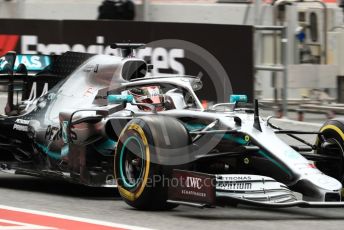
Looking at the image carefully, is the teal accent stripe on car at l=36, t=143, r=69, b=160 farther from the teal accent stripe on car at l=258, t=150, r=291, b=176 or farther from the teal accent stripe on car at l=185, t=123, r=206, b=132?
the teal accent stripe on car at l=258, t=150, r=291, b=176

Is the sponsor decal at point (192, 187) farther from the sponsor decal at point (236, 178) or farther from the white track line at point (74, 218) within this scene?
the white track line at point (74, 218)

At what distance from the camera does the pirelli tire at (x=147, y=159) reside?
7.68 meters

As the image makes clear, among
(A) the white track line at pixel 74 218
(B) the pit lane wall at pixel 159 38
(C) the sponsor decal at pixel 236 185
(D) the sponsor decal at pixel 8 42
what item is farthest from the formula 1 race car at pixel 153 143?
(D) the sponsor decal at pixel 8 42

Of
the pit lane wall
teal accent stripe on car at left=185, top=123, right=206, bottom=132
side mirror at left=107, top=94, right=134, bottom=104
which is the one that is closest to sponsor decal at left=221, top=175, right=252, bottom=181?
teal accent stripe on car at left=185, top=123, right=206, bottom=132

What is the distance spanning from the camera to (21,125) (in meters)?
9.58

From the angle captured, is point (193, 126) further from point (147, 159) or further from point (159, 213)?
point (159, 213)

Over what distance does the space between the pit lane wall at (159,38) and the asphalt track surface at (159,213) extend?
5.37 m

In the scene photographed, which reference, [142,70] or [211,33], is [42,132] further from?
[211,33]

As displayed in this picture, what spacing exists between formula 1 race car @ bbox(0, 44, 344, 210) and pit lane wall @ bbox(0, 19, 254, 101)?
4.46 metres

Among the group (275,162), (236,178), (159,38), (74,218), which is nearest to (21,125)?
(74,218)

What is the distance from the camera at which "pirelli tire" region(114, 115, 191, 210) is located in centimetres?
768

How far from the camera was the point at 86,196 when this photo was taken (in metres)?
8.99

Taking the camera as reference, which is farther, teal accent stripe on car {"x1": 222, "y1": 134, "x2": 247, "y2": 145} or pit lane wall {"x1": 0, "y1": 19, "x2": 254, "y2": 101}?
pit lane wall {"x1": 0, "y1": 19, "x2": 254, "y2": 101}

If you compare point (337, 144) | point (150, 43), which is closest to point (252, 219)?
point (337, 144)
